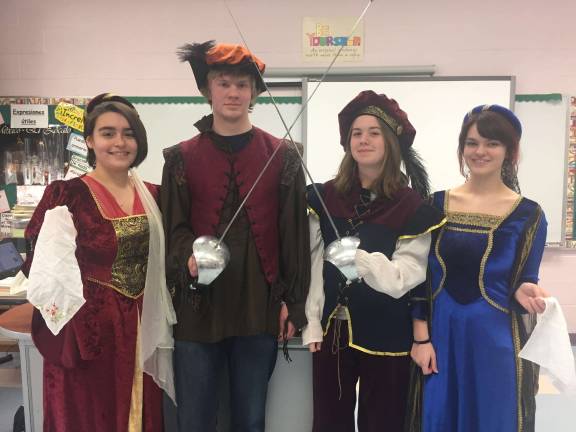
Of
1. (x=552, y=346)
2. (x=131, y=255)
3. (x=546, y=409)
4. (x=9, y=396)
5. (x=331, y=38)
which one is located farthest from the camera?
(x=331, y=38)

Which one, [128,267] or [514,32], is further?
[514,32]

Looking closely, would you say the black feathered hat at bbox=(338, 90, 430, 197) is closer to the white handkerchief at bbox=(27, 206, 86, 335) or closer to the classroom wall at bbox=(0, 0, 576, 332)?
the white handkerchief at bbox=(27, 206, 86, 335)

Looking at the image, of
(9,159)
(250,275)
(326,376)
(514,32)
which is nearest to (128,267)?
(250,275)

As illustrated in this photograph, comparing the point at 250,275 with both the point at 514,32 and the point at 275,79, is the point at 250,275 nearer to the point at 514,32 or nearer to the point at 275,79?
the point at 275,79

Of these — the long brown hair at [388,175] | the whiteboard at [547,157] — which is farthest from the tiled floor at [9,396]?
the whiteboard at [547,157]

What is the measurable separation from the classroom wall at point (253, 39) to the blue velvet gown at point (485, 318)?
187 centimetres

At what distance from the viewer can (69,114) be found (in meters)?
2.90

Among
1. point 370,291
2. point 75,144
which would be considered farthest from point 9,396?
point 370,291

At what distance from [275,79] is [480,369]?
6.98 feet

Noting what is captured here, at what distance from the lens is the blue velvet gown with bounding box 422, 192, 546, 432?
122cm

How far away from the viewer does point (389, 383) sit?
1209 mm

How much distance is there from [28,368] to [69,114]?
6.35 feet

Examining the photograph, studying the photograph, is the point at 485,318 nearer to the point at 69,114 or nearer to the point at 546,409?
the point at 546,409

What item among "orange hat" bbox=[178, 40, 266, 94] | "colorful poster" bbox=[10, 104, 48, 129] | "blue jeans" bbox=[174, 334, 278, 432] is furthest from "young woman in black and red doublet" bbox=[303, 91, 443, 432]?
"colorful poster" bbox=[10, 104, 48, 129]
